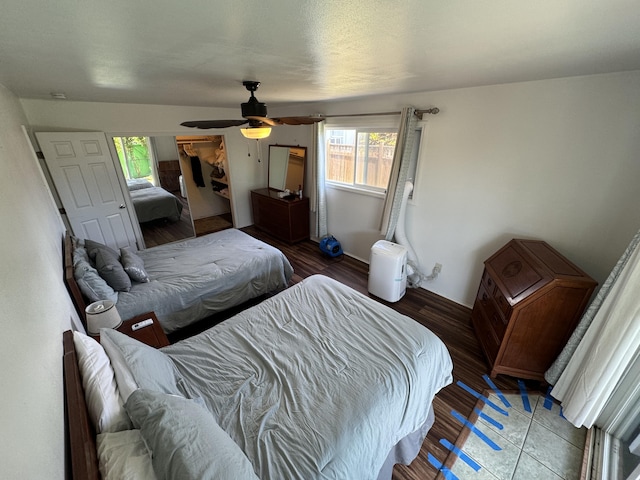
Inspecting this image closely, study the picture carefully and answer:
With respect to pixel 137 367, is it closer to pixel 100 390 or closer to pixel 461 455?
pixel 100 390

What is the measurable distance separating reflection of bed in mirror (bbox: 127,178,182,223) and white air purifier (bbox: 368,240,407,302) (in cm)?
415

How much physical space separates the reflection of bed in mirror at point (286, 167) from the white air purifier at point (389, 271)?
2.08 metres

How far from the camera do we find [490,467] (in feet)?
5.24

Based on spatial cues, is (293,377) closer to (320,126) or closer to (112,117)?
(320,126)

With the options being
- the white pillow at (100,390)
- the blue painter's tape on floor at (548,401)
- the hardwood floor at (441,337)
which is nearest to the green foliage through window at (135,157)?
the hardwood floor at (441,337)

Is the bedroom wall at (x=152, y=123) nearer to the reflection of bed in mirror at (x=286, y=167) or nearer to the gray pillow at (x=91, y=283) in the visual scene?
the reflection of bed in mirror at (x=286, y=167)

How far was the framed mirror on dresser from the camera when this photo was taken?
4.38 metres

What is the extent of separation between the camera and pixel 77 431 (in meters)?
0.87

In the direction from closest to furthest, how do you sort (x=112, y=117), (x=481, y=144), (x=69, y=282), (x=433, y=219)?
(x=69, y=282), (x=481, y=144), (x=433, y=219), (x=112, y=117)

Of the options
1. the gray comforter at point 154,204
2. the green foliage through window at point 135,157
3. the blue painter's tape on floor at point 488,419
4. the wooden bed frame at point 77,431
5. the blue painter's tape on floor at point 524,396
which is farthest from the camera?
the green foliage through window at point 135,157

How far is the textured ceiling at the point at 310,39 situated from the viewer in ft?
2.71

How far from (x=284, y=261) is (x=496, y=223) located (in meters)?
2.35

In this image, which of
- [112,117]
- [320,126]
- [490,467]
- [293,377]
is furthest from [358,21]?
[112,117]

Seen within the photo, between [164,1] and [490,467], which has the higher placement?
[164,1]
